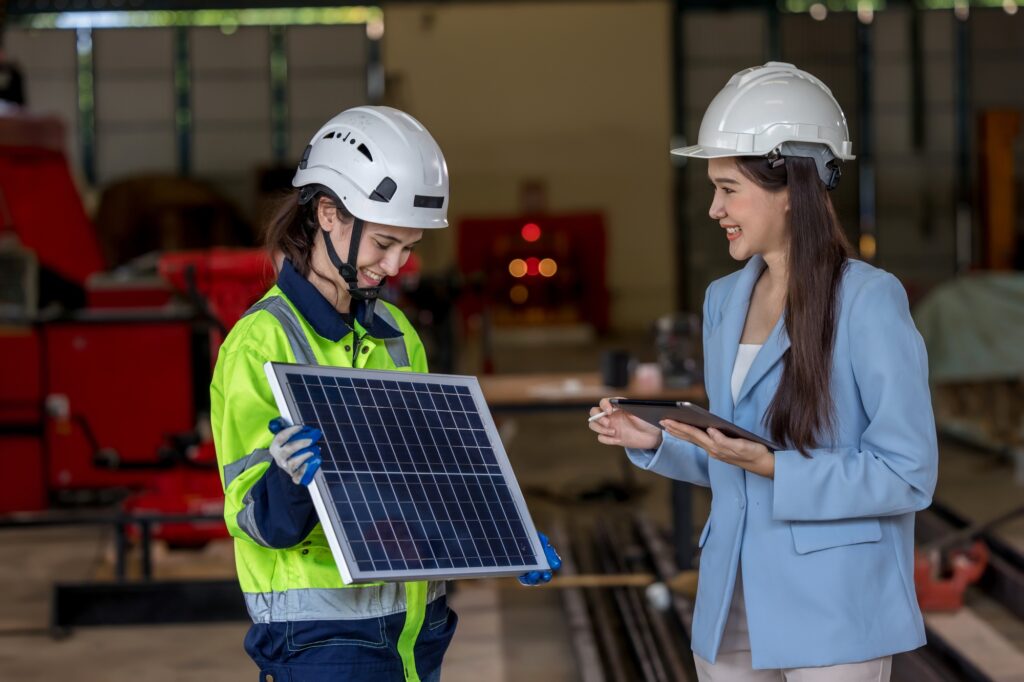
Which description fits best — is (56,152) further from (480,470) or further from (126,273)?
(480,470)

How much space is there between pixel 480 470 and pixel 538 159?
1772cm

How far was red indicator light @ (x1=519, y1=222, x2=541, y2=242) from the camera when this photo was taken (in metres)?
18.3

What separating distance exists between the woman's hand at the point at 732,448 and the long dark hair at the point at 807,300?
0.06 meters

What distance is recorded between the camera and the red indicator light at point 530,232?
18328 mm

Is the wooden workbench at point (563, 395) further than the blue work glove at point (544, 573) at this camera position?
Yes

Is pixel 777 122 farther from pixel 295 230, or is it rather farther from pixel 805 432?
pixel 295 230

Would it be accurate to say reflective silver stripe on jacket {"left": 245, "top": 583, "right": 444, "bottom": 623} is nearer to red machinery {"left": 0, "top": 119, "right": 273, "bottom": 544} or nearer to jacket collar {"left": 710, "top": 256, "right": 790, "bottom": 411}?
jacket collar {"left": 710, "top": 256, "right": 790, "bottom": 411}

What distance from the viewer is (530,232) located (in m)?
18.4

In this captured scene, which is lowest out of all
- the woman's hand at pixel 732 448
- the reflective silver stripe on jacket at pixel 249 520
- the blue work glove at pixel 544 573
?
the blue work glove at pixel 544 573

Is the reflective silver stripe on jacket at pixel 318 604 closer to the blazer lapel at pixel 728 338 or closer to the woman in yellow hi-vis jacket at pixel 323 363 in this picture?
the woman in yellow hi-vis jacket at pixel 323 363

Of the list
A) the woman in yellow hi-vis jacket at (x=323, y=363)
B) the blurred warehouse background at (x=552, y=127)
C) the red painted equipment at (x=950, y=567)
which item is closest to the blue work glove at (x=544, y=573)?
the woman in yellow hi-vis jacket at (x=323, y=363)

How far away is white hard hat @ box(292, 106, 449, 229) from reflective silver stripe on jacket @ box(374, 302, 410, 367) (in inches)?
6.5

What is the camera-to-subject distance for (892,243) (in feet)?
60.4

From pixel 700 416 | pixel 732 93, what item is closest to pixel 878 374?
pixel 700 416
